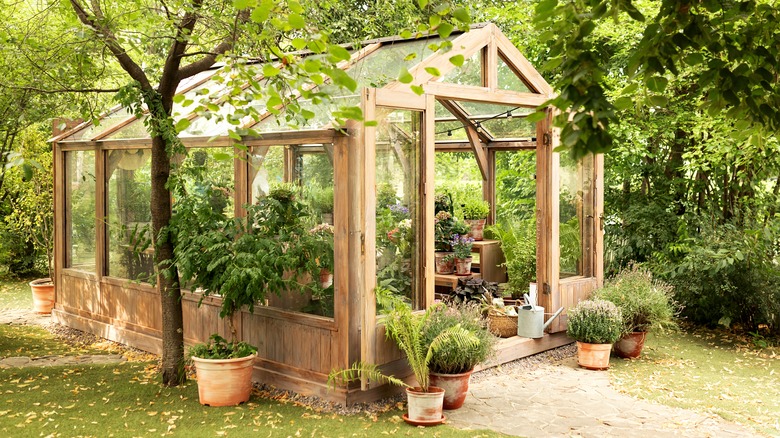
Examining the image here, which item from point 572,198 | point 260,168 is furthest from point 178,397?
point 572,198

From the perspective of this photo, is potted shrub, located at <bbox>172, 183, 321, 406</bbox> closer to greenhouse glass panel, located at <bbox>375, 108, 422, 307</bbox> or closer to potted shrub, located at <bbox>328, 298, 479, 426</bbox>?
greenhouse glass panel, located at <bbox>375, 108, 422, 307</bbox>

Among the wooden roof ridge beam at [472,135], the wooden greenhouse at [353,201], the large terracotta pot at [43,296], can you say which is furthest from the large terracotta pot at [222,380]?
the large terracotta pot at [43,296]

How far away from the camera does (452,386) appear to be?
6426 mm

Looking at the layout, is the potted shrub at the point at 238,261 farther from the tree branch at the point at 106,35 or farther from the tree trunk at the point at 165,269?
the tree branch at the point at 106,35

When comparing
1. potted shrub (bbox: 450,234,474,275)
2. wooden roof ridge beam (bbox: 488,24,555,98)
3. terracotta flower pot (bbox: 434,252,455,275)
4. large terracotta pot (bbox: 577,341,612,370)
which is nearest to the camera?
wooden roof ridge beam (bbox: 488,24,555,98)

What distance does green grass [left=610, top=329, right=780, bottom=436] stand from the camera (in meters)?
6.62

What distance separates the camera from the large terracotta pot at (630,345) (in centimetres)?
825

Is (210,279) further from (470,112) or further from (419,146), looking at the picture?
(470,112)

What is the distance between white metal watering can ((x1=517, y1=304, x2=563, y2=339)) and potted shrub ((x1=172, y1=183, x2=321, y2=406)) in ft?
8.21

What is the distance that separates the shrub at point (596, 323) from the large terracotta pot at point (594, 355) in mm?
48

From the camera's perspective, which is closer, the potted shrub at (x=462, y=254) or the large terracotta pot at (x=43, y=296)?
the potted shrub at (x=462, y=254)

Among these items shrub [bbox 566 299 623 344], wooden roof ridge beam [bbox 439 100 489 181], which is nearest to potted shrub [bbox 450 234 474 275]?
wooden roof ridge beam [bbox 439 100 489 181]

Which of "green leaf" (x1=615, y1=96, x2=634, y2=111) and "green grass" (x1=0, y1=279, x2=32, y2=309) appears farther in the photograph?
"green grass" (x1=0, y1=279, x2=32, y2=309)

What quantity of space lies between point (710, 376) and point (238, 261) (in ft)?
14.8
